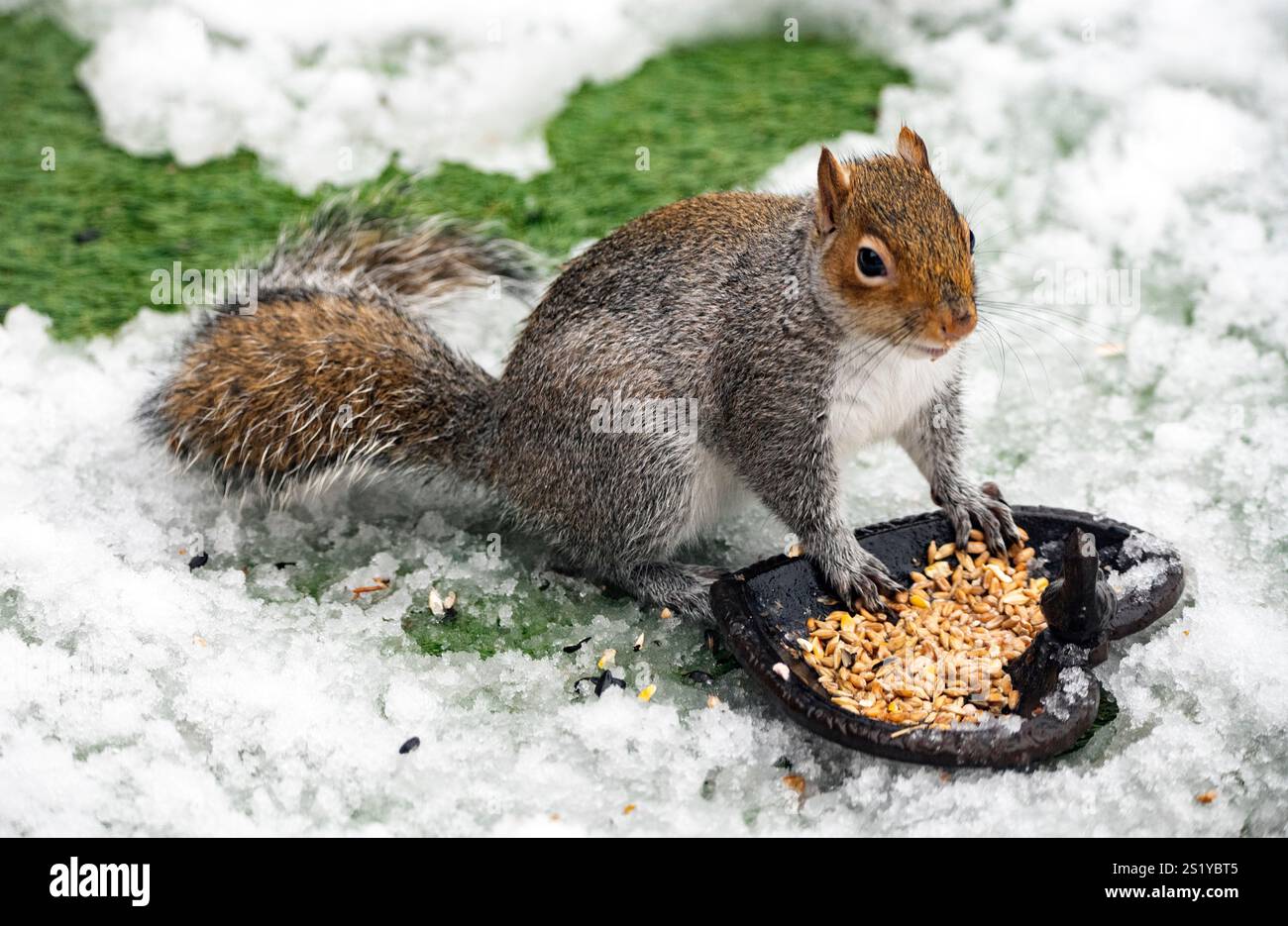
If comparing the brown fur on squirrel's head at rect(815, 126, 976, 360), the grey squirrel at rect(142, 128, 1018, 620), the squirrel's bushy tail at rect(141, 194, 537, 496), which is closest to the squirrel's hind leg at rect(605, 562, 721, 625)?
the grey squirrel at rect(142, 128, 1018, 620)

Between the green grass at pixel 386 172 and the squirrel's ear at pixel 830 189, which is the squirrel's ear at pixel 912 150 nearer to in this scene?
the squirrel's ear at pixel 830 189

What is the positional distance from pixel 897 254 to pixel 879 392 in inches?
13.2

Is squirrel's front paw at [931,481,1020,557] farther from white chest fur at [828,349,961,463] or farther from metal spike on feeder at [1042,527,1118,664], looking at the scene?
metal spike on feeder at [1042,527,1118,664]

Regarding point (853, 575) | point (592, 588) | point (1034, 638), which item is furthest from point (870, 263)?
point (592, 588)

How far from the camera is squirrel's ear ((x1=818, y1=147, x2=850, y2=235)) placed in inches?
90.2

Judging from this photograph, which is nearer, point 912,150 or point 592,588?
point 912,150

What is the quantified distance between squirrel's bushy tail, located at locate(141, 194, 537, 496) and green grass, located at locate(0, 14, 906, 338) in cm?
73

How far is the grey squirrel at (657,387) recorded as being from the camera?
2404 millimetres

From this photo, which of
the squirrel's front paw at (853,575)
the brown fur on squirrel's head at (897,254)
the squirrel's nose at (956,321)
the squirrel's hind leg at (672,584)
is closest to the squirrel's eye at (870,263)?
the brown fur on squirrel's head at (897,254)

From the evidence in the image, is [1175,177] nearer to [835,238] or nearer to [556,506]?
[835,238]

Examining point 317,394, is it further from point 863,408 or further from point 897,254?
point 897,254

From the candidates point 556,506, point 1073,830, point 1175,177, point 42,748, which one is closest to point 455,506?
point 556,506

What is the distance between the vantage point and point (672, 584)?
2701 mm

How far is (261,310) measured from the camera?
9.39ft
